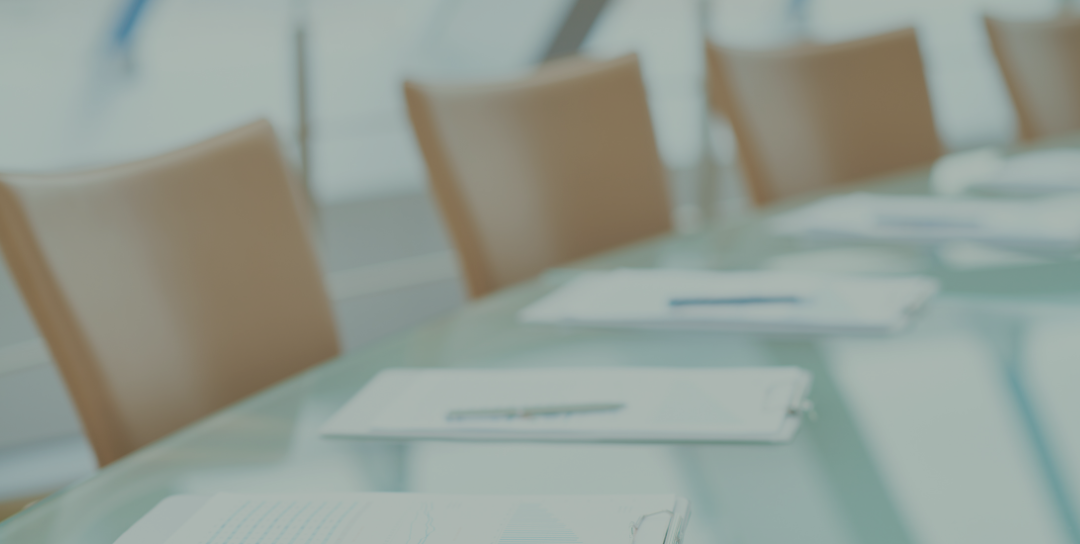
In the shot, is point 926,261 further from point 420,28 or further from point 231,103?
point 420,28

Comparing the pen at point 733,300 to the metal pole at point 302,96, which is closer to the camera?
the pen at point 733,300

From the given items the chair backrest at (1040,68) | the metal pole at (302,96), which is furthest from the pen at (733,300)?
the metal pole at (302,96)

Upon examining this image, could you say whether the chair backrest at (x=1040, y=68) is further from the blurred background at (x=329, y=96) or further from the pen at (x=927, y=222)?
the pen at (x=927, y=222)

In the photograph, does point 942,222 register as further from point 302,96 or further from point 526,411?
point 302,96

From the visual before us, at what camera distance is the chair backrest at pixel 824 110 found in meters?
2.11

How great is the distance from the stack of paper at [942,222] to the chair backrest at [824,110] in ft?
1.53

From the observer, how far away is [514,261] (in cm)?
172

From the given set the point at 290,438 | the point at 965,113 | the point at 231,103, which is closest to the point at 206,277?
the point at 290,438

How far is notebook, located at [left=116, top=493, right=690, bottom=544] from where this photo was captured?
648mm

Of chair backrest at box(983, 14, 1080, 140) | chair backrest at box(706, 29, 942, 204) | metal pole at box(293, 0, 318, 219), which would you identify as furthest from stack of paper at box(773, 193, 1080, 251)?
metal pole at box(293, 0, 318, 219)

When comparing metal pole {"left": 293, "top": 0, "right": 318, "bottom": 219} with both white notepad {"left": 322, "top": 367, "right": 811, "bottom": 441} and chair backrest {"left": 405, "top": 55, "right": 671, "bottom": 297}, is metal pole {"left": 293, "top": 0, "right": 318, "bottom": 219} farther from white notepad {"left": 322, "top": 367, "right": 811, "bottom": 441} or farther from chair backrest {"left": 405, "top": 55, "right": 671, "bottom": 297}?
white notepad {"left": 322, "top": 367, "right": 811, "bottom": 441}

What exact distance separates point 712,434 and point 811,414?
0.28 ft

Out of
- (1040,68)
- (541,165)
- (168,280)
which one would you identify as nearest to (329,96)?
(1040,68)

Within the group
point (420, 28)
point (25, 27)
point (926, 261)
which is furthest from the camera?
point (420, 28)
